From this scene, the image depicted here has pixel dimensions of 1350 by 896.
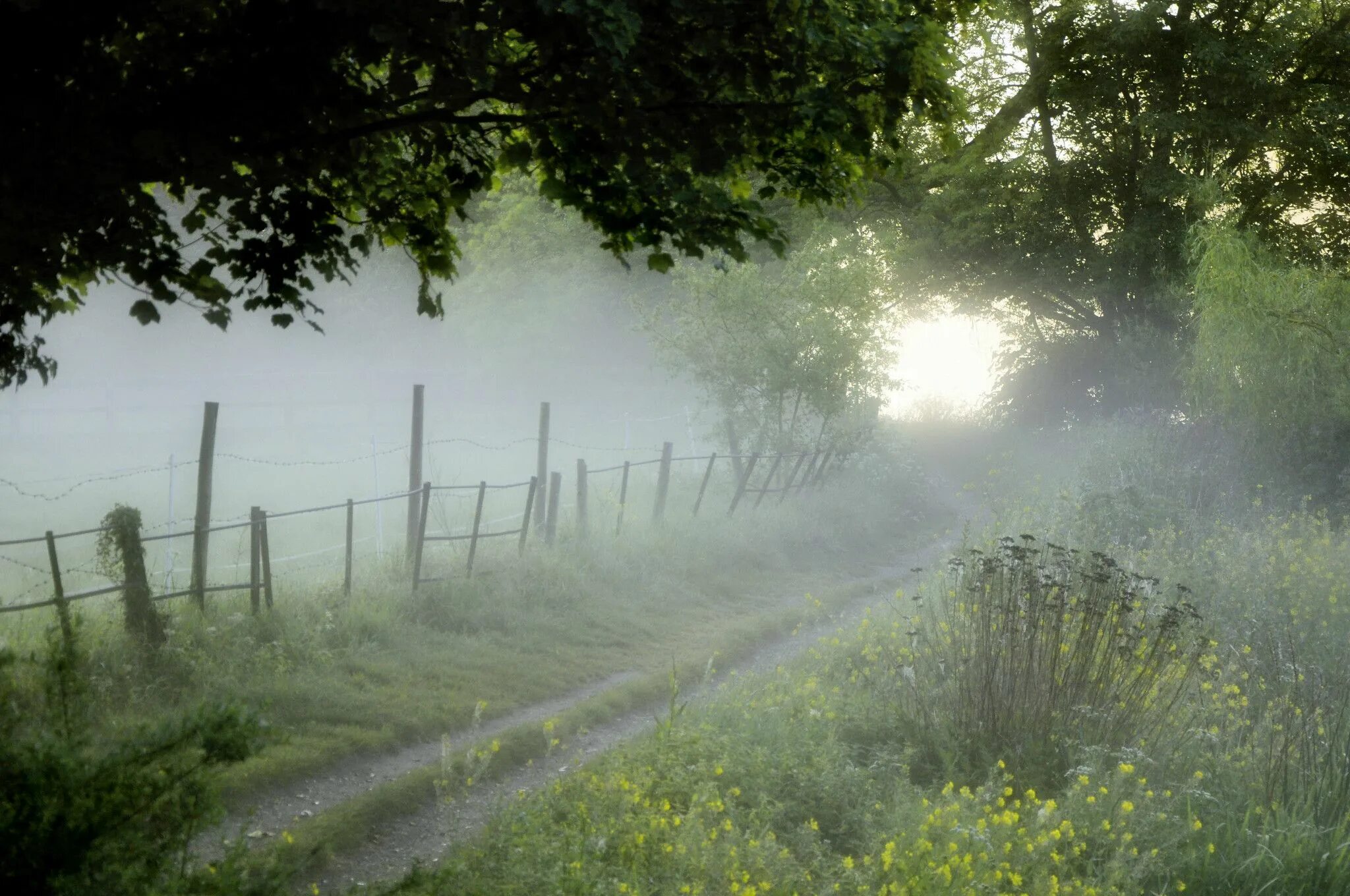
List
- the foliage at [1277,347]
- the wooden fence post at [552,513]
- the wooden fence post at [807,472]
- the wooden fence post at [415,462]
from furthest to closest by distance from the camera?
the wooden fence post at [807,472] < the foliage at [1277,347] < the wooden fence post at [552,513] < the wooden fence post at [415,462]

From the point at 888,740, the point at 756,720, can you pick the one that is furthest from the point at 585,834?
the point at 888,740

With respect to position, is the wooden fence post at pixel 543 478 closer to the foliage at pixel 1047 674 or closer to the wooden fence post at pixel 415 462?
the wooden fence post at pixel 415 462

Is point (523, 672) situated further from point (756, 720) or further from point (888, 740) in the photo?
point (888, 740)

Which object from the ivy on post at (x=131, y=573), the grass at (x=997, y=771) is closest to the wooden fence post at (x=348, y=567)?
the ivy on post at (x=131, y=573)

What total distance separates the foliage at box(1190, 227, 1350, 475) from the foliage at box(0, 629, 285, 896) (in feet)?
55.4

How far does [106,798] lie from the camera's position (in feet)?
11.0

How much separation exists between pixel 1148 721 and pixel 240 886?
6488 mm

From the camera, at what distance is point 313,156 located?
4.61 metres

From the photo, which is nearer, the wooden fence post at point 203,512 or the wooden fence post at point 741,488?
the wooden fence post at point 203,512

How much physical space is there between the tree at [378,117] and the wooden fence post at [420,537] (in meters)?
7.17

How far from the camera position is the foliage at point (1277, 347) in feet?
56.4

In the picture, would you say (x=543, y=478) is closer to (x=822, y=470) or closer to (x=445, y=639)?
(x=445, y=639)

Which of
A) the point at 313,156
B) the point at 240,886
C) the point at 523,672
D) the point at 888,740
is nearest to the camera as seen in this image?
the point at 240,886

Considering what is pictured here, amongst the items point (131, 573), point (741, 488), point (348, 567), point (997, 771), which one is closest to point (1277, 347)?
point (741, 488)
